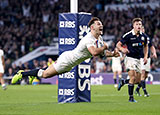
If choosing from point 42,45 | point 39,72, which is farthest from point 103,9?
point 39,72

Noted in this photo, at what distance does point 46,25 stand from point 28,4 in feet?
11.6

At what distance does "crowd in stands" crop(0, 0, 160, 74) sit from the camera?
34.8m

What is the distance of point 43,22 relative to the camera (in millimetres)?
40312

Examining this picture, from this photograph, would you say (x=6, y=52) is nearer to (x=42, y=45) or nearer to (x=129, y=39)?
(x=42, y=45)

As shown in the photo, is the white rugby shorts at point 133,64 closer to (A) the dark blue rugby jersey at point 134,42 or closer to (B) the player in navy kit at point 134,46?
(B) the player in navy kit at point 134,46

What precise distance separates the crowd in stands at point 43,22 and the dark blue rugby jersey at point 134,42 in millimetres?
17038

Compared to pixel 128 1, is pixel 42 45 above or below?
below

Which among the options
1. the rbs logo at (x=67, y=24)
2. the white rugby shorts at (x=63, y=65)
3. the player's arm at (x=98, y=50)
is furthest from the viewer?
the rbs logo at (x=67, y=24)

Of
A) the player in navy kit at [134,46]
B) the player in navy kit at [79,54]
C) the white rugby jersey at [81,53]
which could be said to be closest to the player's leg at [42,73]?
the player in navy kit at [79,54]

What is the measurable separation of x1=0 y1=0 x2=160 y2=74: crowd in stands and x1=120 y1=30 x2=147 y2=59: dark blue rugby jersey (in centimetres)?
1704

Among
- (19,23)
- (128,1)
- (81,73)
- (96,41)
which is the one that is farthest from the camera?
(19,23)

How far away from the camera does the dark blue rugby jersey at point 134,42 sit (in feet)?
45.4

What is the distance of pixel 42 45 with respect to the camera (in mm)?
37969

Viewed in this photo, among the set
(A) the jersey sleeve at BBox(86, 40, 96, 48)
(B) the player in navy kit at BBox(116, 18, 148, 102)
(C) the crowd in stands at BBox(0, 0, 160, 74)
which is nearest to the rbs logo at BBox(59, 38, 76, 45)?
(B) the player in navy kit at BBox(116, 18, 148, 102)
